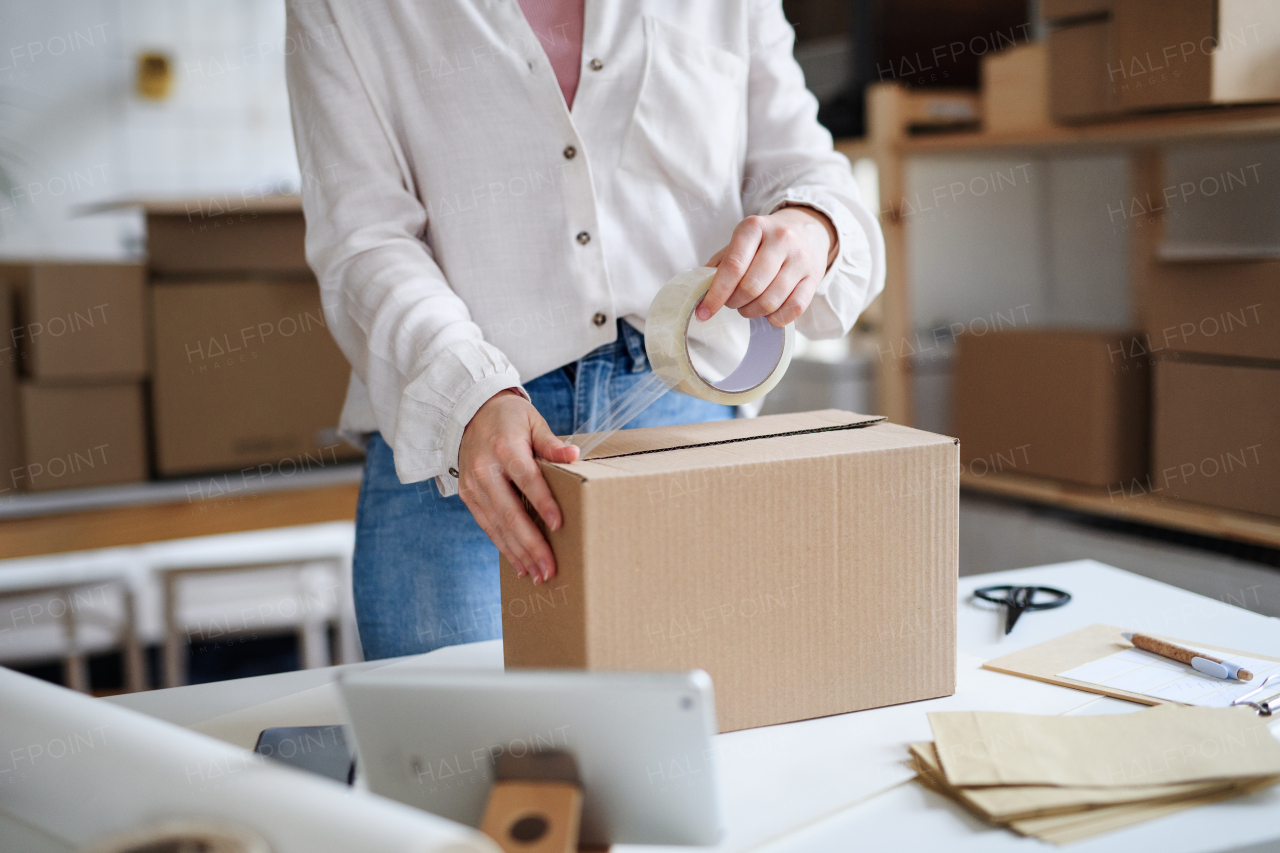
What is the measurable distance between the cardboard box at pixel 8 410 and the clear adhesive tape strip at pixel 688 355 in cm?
156

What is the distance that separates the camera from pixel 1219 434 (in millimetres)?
1748

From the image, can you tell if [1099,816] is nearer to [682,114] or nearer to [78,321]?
[682,114]

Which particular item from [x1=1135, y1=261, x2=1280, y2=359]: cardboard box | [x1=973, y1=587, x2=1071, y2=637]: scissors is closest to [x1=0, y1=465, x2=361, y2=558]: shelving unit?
[x1=973, y1=587, x2=1071, y2=637]: scissors

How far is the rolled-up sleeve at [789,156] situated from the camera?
1.03 metres

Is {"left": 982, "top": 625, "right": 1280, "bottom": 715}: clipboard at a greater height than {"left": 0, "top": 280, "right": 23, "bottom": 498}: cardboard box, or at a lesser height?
lesser

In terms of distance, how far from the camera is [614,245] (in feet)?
3.56

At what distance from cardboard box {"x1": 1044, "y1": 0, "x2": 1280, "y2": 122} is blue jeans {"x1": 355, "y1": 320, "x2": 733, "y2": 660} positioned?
3.48 feet

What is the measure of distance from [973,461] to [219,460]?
1.55 m

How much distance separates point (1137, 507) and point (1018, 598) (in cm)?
104

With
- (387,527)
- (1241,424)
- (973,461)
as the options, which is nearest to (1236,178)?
(1241,424)

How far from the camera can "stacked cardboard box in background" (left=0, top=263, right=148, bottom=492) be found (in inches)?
77.2

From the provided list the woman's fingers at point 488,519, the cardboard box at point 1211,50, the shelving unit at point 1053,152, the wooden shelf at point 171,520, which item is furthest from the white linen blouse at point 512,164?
the wooden shelf at point 171,520

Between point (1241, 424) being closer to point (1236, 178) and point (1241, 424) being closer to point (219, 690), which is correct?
point (1236, 178)

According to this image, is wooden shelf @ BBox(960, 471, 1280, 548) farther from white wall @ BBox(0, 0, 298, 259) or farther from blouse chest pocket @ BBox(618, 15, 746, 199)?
white wall @ BBox(0, 0, 298, 259)
